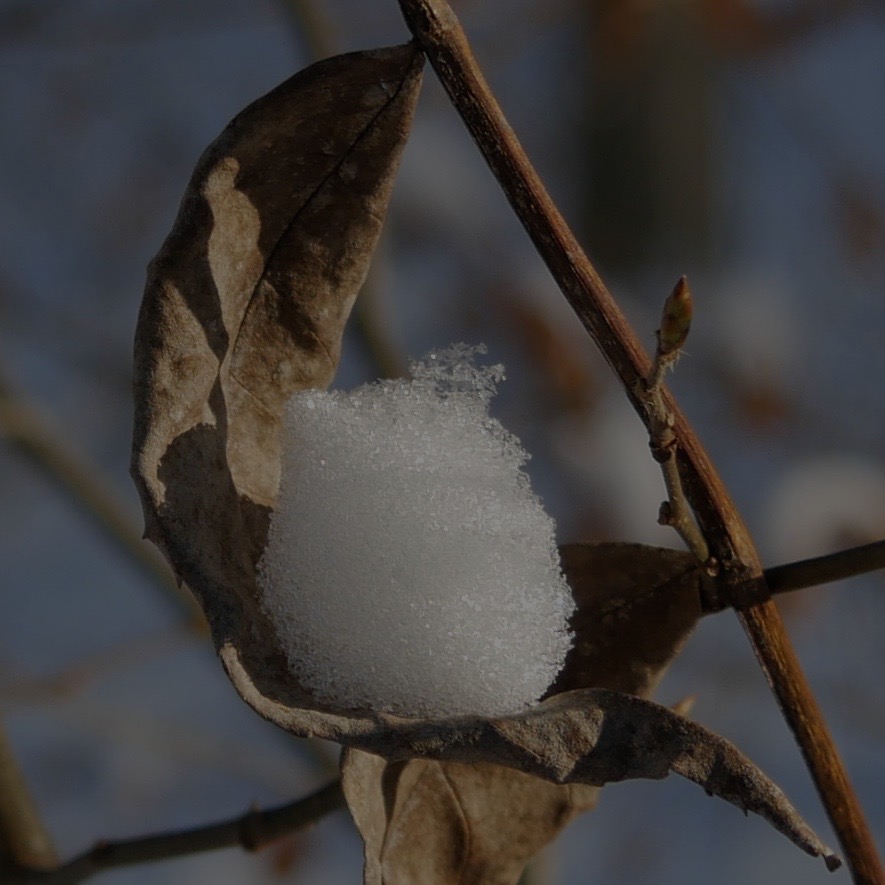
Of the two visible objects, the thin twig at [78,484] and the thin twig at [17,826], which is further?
the thin twig at [78,484]

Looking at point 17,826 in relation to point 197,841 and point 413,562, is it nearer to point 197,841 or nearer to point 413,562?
point 197,841

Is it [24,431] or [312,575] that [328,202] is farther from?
[24,431]

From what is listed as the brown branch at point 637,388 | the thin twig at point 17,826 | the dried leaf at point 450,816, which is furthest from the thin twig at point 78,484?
the brown branch at point 637,388

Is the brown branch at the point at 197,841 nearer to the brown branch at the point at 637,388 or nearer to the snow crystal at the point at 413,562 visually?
the snow crystal at the point at 413,562

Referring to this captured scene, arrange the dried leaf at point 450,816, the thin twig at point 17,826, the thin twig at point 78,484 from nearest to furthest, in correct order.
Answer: the dried leaf at point 450,816 → the thin twig at point 17,826 → the thin twig at point 78,484

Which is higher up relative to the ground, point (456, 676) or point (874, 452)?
point (874, 452)

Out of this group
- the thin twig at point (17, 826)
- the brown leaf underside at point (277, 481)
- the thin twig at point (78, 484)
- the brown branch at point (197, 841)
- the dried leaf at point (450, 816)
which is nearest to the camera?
the brown leaf underside at point (277, 481)

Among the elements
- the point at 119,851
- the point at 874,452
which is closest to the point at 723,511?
the point at 119,851

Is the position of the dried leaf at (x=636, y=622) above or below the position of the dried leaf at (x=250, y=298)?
below
